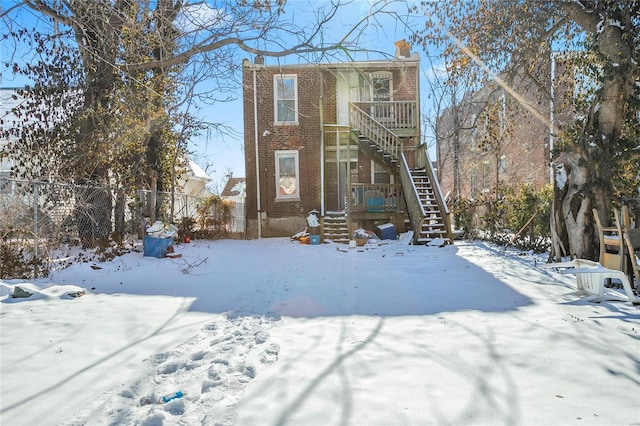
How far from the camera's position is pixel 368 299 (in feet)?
16.8

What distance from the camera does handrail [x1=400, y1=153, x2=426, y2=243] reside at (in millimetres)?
10641

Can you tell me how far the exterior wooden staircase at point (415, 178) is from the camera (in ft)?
35.3

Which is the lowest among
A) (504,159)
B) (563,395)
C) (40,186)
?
(563,395)

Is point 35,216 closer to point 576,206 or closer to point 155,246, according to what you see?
point 155,246

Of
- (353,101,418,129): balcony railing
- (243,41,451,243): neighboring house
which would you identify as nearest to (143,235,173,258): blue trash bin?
(243,41,451,243): neighboring house

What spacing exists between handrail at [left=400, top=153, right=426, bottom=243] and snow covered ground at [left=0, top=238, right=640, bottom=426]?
4485 mm

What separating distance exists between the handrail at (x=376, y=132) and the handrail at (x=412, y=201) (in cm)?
100

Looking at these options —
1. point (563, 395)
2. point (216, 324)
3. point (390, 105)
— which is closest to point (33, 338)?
point (216, 324)

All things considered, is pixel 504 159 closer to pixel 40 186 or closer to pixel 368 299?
pixel 368 299

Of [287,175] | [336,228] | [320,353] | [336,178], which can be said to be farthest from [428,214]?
[320,353]

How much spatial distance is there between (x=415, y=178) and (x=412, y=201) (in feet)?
4.33

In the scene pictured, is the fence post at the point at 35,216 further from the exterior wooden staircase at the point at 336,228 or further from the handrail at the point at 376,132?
the handrail at the point at 376,132

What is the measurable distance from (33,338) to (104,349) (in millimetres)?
830

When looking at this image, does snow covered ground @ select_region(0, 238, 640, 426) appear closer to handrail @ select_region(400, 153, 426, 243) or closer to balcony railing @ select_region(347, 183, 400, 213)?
handrail @ select_region(400, 153, 426, 243)
